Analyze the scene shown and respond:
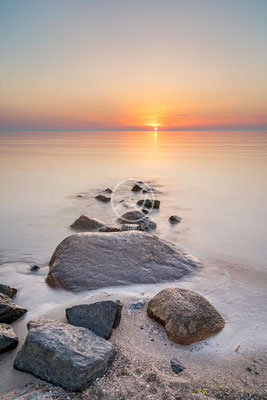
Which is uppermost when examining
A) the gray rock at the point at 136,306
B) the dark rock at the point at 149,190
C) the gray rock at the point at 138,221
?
the gray rock at the point at 136,306

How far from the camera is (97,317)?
9.89ft

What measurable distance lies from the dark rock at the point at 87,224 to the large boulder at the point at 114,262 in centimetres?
208

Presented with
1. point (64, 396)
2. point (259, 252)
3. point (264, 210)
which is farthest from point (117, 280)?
point (264, 210)

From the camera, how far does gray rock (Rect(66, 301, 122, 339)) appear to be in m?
2.96

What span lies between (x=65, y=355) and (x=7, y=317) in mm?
1226

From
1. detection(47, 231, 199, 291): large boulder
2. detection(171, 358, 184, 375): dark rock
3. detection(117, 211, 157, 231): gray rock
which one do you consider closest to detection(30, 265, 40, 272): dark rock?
detection(47, 231, 199, 291): large boulder

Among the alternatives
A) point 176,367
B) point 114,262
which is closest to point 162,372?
point 176,367

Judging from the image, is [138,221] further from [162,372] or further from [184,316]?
[162,372]

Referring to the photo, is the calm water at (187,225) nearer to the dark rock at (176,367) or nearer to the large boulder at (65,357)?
the dark rock at (176,367)

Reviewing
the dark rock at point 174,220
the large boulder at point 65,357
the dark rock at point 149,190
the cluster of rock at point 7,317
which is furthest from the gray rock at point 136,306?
the dark rock at point 149,190

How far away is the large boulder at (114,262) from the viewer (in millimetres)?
4293

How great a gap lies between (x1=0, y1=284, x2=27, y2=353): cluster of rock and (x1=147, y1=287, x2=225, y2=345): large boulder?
5.00ft

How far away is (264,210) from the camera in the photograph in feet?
32.2

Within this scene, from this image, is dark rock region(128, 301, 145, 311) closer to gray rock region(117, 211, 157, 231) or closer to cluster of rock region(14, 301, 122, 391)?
cluster of rock region(14, 301, 122, 391)
